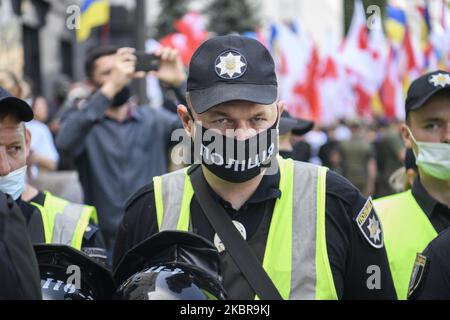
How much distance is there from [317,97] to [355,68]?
1146 mm

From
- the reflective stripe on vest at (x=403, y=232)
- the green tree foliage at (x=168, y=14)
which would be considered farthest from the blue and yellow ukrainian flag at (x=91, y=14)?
the green tree foliage at (x=168, y=14)

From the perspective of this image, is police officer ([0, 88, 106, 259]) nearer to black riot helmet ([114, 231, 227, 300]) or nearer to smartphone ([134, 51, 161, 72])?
black riot helmet ([114, 231, 227, 300])

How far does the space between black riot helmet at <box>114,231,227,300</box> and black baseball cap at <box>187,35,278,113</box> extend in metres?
0.51

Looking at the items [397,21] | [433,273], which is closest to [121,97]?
[433,273]

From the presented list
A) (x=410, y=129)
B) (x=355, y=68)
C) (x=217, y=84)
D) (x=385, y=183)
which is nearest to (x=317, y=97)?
(x=355, y=68)

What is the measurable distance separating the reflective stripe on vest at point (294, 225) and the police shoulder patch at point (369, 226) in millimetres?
149

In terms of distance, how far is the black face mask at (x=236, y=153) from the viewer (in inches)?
112

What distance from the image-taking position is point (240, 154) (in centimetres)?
284

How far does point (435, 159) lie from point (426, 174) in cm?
10

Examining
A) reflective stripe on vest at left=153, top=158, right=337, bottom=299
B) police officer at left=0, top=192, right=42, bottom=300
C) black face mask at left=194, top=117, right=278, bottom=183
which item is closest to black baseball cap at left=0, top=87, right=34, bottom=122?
reflective stripe on vest at left=153, top=158, right=337, bottom=299

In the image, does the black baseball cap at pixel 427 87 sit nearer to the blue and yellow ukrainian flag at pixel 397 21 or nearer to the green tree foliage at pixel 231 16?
the blue and yellow ukrainian flag at pixel 397 21

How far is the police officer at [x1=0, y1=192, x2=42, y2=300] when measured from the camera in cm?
201

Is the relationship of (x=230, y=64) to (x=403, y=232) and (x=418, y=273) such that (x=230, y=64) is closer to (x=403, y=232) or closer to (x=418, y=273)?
(x=418, y=273)

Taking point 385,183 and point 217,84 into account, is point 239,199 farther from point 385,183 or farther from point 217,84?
point 385,183
